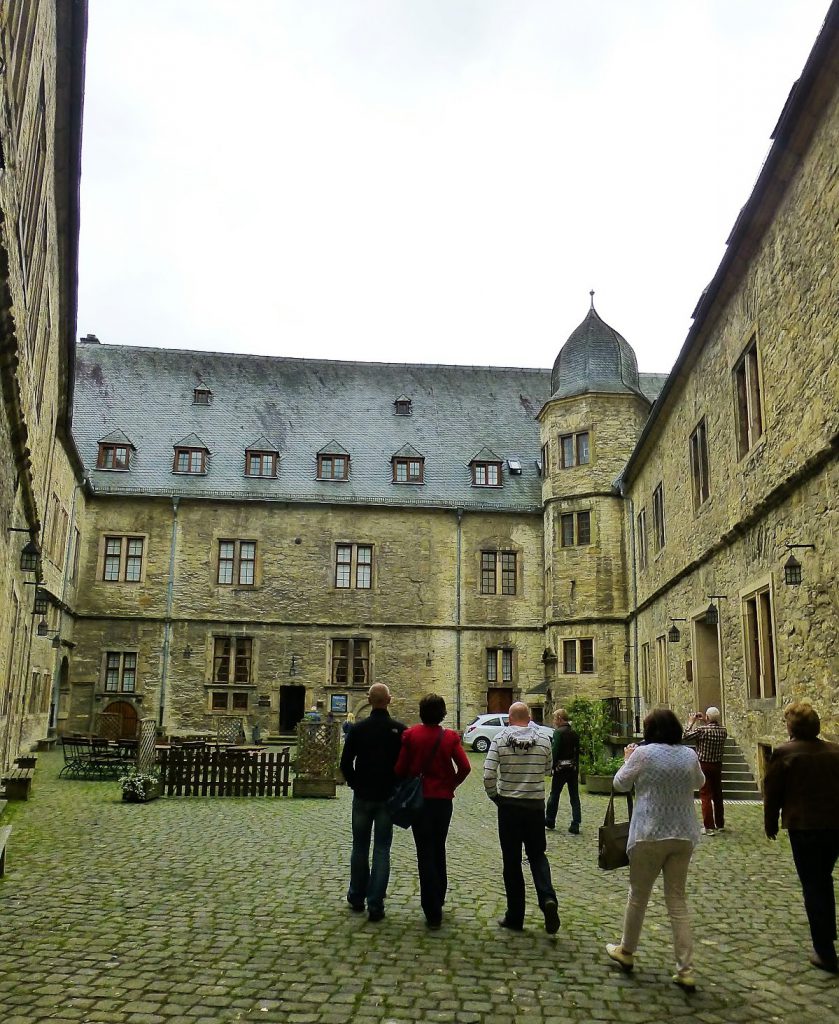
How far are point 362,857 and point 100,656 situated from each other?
25967mm

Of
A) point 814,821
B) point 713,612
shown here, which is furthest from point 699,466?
point 814,821

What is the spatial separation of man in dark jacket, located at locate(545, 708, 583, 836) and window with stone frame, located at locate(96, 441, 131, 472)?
24174 millimetres

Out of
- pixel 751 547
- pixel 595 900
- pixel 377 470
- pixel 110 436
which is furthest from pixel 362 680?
pixel 595 900

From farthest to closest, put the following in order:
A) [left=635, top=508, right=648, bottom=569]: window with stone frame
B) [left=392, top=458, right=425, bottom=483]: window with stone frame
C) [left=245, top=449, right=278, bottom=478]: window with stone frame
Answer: [left=392, top=458, right=425, bottom=483]: window with stone frame → [left=245, top=449, right=278, bottom=478]: window with stone frame → [left=635, top=508, right=648, bottom=569]: window with stone frame

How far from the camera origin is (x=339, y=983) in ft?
17.1

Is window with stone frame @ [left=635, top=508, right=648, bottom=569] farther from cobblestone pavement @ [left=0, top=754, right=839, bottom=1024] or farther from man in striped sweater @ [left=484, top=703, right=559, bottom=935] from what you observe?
man in striped sweater @ [left=484, top=703, right=559, bottom=935]

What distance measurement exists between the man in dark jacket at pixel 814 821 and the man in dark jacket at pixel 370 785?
9.10 ft

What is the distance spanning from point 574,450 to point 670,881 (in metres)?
26.2

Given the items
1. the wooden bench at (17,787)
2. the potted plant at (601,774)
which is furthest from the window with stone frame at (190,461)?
the potted plant at (601,774)

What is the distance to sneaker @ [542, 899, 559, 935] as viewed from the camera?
630cm

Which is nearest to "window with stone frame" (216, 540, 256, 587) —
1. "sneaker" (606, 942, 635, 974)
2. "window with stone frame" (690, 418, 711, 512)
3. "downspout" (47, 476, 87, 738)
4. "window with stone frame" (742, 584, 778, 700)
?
"downspout" (47, 476, 87, 738)

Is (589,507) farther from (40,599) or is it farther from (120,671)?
(40,599)

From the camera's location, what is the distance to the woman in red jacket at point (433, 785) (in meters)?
6.63

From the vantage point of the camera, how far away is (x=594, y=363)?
1225 inches
